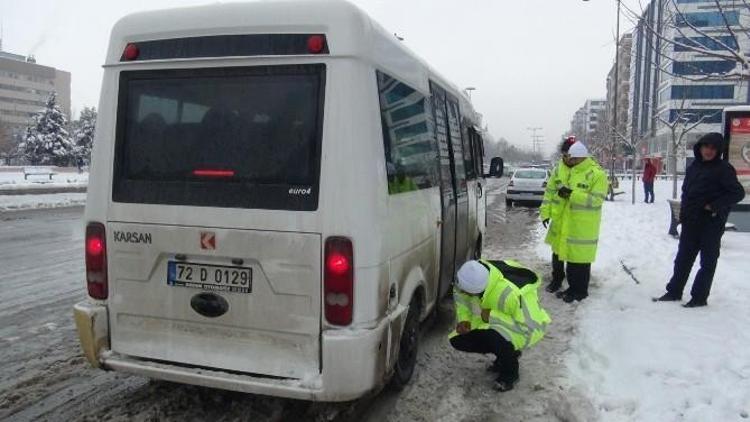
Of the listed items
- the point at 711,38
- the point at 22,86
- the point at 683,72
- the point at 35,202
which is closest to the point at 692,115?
the point at 683,72

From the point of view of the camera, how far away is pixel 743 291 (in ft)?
21.8

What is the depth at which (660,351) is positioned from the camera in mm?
4840

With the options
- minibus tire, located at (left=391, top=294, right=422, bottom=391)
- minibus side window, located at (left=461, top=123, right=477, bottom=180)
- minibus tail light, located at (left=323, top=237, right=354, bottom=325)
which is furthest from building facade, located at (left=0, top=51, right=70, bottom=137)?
minibus tail light, located at (left=323, top=237, right=354, bottom=325)

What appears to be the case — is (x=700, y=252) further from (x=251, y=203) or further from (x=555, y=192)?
(x=251, y=203)

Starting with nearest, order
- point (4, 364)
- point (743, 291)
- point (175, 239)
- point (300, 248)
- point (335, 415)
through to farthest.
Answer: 1. point (300, 248)
2. point (175, 239)
3. point (335, 415)
4. point (4, 364)
5. point (743, 291)

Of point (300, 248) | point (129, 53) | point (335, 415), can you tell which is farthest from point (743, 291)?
point (129, 53)

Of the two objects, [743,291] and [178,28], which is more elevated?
[178,28]

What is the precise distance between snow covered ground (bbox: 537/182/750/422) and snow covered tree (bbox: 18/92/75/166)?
6176 centimetres

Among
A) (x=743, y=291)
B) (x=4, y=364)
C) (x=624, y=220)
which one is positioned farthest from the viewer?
(x=624, y=220)

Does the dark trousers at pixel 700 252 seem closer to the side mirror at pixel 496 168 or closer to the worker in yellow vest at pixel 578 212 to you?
the worker in yellow vest at pixel 578 212

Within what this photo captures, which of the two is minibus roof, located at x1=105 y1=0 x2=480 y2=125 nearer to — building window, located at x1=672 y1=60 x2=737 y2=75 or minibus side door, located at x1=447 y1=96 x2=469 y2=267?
minibus side door, located at x1=447 y1=96 x2=469 y2=267

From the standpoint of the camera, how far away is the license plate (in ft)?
11.4

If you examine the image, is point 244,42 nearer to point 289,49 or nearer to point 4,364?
point 289,49

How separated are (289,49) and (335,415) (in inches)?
94.3
